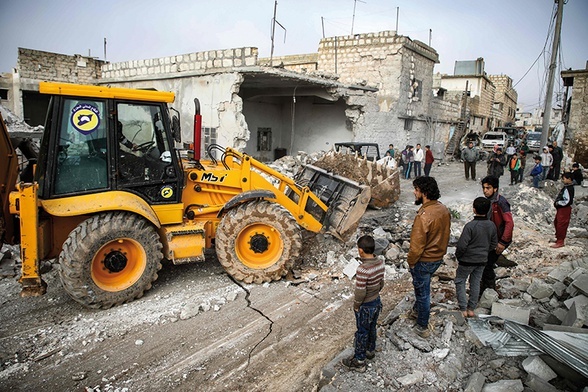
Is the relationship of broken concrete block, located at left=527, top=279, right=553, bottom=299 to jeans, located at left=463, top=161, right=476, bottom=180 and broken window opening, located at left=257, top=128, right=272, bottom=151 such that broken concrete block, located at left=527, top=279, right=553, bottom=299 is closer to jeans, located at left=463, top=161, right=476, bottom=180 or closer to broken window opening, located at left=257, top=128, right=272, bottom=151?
jeans, located at left=463, top=161, right=476, bottom=180

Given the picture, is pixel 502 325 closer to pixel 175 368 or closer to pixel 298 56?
pixel 175 368

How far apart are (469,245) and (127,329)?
3.73m

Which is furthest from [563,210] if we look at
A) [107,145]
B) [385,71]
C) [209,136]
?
[385,71]

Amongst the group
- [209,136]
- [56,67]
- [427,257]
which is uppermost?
[56,67]

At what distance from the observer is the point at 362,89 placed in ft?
42.1

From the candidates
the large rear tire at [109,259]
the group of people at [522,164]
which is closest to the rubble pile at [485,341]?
the large rear tire at [109,259]

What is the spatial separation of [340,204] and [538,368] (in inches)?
139

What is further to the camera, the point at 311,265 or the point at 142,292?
the point at 311,265

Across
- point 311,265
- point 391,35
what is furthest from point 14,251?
point 391,35

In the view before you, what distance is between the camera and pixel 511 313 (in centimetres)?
378

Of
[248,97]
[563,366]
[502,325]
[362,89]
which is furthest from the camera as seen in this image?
[248,97]

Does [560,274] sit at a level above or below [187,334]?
above

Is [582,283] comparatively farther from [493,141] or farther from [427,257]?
[493,141]

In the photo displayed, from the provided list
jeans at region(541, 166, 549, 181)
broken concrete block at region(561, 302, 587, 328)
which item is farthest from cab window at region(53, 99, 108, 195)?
jeans at region(541, 166, 549, 181)
